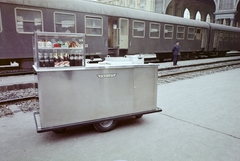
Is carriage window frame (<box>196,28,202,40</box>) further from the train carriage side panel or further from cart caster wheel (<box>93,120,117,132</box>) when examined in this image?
cart caster wheel (<box>93,120,117,132</box>)

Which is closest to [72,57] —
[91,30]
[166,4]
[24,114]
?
[24,114]

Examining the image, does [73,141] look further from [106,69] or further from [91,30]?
[91,30]

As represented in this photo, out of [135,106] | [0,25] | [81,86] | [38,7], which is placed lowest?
[135,106]

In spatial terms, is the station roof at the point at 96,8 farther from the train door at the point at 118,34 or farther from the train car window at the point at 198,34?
the train car window at the point at 198,34

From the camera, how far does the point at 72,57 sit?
3.39 m

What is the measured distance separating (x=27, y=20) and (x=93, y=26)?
11.0 feet

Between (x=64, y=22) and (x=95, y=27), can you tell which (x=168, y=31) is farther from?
(x=64, y=22)

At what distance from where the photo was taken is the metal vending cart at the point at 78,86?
320 cm

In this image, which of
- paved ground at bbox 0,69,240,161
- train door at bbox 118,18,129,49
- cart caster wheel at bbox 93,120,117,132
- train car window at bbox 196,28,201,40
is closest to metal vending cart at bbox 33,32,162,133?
cart caster wheel at bbox 93,120,117,132

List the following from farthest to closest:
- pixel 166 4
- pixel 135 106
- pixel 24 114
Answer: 1. pixel 166 4
2. pixel 24 114
3. pixel 135 106

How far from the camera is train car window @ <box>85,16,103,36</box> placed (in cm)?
1044

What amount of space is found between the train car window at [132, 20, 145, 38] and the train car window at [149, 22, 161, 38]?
832mm

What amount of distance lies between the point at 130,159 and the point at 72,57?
189 centimetres

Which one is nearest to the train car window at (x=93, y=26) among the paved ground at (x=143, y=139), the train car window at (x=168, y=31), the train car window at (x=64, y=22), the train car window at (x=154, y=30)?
the train car window at (x=64, y=22)
